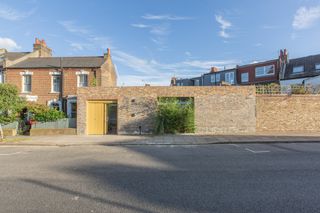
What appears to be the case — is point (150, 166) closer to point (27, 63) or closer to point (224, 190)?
point (224, 190)

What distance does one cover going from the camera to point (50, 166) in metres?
8.09

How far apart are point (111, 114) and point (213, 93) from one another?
799 cm

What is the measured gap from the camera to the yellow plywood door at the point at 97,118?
717 inches

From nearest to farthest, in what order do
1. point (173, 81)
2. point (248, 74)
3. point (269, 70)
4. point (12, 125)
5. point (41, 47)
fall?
point (12, 125) < point (41, 47) < point (269, 70) < point (248, 74) < point (173, 81)

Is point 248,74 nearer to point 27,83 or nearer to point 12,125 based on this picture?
point 27,83

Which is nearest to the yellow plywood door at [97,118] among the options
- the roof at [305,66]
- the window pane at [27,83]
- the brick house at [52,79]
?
the brick house at [52,79]

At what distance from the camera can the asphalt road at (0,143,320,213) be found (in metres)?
4.59

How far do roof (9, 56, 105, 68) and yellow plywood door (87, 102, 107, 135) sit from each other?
6.70 m

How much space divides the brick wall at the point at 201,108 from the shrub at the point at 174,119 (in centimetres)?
56

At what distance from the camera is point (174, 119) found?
1753 centimetres

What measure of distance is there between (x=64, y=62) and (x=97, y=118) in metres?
10.1

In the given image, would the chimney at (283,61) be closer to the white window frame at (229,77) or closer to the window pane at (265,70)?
the window pane at (265,70)

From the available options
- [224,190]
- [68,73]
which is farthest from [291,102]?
[68,73]

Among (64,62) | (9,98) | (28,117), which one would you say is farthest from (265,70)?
(9,98)
